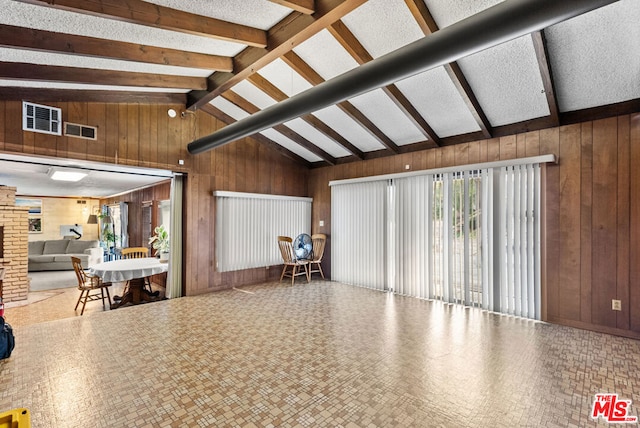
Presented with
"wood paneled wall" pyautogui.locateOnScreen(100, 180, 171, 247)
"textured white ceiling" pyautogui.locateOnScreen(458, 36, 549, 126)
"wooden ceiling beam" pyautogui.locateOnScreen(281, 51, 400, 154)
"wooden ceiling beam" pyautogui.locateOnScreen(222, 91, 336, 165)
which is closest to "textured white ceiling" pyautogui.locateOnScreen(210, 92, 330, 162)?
"wooden ceiling beam" pyautogui.locateOnScreen(222, 91, 336, 165)

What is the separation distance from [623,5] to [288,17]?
8.79ft

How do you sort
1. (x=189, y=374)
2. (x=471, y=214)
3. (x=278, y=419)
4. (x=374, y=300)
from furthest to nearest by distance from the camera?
(x=374, y=300), (x=471, y=214), (x=189, y=374), (x=278, y=419)

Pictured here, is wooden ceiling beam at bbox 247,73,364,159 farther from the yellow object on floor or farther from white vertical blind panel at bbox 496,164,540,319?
the yellow object on floor

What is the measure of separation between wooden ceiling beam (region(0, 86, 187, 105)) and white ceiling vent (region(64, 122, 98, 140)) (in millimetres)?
315

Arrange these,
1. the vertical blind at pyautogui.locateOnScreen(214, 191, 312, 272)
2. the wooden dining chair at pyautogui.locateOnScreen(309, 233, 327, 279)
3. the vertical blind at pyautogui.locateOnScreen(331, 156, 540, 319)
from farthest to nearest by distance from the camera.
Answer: the wooden dining chair at pyautogui.locateOnScreen(309, 233, 327, 279)
the vertical blind at pyautogui.locateOnScreen(214, 191, 312, 272)
the vertical blind at pyautogui.locateOnScreen(331, 156, 540, 319)

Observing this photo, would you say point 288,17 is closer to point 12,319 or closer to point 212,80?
point 212,80

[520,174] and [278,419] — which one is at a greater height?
[520,174]

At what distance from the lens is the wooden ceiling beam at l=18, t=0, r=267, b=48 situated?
2186mm

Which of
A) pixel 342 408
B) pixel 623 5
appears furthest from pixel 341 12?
pixel 342 408

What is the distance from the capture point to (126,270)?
173 inches

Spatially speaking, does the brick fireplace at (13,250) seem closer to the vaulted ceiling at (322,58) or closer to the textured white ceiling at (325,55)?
the vaulted ceiling at (322,58)

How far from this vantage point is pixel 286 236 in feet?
20.6

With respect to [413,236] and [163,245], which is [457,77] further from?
[163,245]

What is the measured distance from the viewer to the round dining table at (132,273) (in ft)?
14.2
